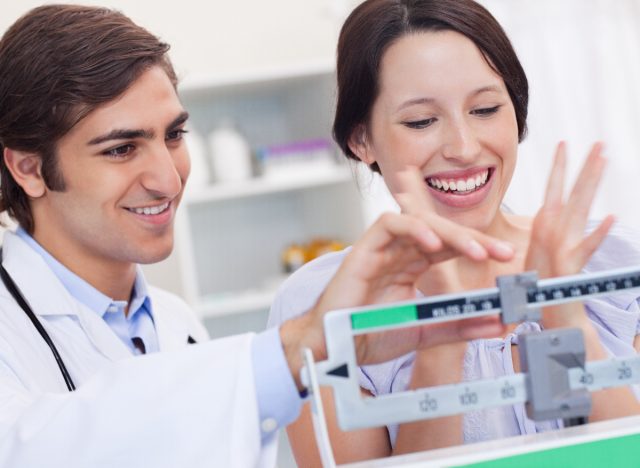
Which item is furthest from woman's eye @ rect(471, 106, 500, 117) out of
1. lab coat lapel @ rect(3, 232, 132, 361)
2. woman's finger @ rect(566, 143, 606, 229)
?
lab coat lapel @ rect(3, 232, 132, 361)

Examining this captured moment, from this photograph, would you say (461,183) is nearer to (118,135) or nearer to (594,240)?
(594,240)

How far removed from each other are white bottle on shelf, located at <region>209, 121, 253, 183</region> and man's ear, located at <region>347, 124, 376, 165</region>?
1.87 m

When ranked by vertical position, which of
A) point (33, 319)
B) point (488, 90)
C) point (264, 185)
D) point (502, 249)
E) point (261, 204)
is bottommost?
point (261, 204)

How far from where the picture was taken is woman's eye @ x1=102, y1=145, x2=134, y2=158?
1.67 metres

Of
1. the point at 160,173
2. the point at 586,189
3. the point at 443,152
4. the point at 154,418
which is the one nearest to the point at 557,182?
the point at 586,189

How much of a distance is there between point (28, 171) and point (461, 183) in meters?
0.86

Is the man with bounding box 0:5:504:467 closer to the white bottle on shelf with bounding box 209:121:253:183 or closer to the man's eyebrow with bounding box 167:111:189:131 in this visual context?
the man's eyebrow with bounding box 167:111:189:131

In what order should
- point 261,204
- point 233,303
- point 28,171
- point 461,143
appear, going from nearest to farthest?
point 461,143 → point 28,171 → point 233,303 → point 261,204

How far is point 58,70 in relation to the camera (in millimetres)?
1641

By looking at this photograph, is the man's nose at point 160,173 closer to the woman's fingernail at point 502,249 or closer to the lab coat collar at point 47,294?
the lab coat collar at point 47,294

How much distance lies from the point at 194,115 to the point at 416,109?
250cm

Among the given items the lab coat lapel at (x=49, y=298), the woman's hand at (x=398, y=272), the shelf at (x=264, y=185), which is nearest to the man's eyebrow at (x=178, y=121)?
the lab coat lapel at (x=49, y=298)

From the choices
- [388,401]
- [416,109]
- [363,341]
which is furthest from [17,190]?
[388,401]

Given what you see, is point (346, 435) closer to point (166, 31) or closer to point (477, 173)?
point (477, 173)
